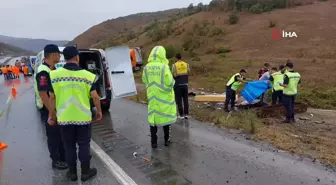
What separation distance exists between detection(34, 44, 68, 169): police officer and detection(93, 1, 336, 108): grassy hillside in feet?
33.4

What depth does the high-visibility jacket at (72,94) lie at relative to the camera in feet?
13.9

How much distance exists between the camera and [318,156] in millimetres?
5711

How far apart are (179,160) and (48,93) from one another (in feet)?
7.57

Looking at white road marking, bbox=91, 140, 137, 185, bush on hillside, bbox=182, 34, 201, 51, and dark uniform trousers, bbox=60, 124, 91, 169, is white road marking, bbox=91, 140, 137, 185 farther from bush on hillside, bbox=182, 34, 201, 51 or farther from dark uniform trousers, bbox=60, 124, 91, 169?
bush on hillside, bbox=182, 34, 201, 51

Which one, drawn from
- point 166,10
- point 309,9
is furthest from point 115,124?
point 166,10

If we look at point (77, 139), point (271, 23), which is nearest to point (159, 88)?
point (77, 139)

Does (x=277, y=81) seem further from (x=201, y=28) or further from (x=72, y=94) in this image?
(x=201, y=28)

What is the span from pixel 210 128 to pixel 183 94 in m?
1.53

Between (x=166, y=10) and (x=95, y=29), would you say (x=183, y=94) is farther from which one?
(x=166, y=10)

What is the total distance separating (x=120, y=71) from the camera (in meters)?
9.00

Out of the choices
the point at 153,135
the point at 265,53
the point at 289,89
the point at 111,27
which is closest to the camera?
the point at 153,135

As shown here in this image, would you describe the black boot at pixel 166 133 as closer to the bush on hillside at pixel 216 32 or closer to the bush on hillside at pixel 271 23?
the bush on hillside at pixel 271 23

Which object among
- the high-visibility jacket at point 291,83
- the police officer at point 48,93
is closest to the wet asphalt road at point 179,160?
the police officer at point 48,93

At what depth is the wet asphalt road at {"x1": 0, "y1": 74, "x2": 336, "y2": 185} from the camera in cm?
469
